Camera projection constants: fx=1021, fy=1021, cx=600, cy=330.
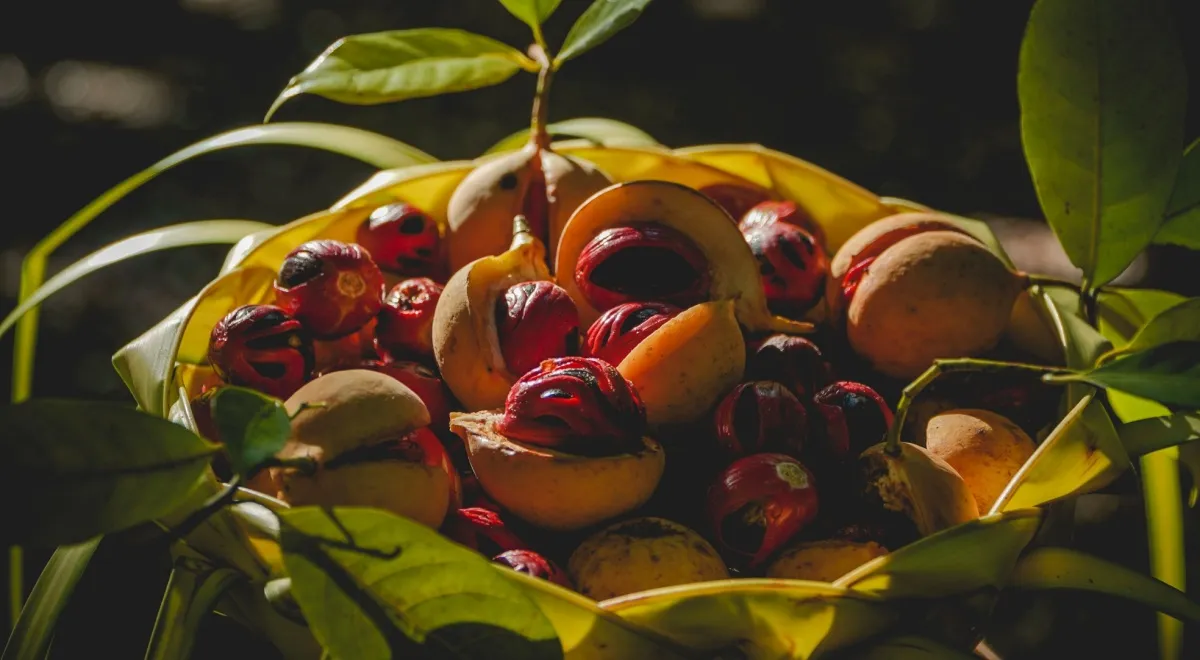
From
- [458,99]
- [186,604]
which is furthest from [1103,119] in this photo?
→ [458,99]

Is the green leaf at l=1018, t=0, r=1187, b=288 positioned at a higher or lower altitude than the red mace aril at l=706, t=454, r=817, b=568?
higher

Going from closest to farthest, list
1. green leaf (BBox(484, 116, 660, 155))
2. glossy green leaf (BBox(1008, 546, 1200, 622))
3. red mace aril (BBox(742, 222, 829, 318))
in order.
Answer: glossy green leaf (BBox(1008, 546, 1200, 622)) → red mace aril (BBox(742, 222, 829, 318)) → green leaf (BBox(484, 116, 660, 155))

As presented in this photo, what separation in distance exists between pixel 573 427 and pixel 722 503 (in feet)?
0.28

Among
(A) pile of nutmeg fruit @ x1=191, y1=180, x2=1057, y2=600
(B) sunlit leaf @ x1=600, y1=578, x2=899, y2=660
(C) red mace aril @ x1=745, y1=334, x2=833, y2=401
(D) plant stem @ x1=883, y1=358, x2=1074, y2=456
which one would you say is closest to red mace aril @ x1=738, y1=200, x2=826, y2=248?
(A) pile of nutmeg fruit @ x1=191, y1=180, x2=1057, y2=600

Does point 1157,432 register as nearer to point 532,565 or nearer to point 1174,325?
point 1174,325

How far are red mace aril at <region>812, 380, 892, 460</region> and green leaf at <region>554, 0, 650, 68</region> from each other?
0.84 feet

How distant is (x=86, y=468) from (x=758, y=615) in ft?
0.87

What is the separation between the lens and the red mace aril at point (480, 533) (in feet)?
1.68

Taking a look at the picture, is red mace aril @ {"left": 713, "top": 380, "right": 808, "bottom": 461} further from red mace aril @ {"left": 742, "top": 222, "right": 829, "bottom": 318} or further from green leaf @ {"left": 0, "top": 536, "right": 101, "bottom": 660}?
green leaf @ {"left": 0, "top": 536, "right": 101, "bottom": 660}

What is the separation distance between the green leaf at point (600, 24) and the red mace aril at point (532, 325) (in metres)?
0.16

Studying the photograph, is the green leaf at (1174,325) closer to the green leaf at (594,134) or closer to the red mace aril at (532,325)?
the red mace aril at (532,325)

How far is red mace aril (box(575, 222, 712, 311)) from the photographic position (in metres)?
0.62

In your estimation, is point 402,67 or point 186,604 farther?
point 402,67

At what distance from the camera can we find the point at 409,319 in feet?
2.08
